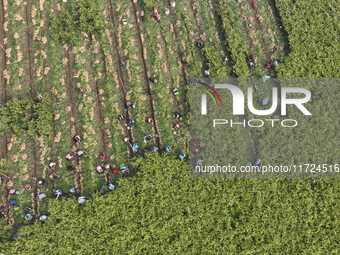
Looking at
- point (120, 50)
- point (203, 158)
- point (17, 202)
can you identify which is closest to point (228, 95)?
point (203, 158)

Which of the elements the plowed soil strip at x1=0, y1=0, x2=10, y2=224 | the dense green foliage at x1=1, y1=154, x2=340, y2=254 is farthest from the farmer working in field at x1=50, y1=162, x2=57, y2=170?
the plowed soil strip at x1=0, y1=0, x2=10, y2=224

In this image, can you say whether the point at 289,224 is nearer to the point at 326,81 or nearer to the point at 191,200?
the point at 191,200

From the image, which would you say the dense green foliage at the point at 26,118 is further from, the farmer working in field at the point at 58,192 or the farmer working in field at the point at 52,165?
the farmer working in field at the point at 58,192

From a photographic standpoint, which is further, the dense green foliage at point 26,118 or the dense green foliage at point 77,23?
the dense green foliage at point 77,23

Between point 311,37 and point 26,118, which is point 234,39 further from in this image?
point 26,118

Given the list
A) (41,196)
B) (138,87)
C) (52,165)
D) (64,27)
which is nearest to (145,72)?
(138,87)

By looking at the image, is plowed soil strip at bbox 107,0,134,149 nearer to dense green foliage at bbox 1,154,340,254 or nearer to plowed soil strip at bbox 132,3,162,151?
plowed soil strip at bbox 132,3,162,151

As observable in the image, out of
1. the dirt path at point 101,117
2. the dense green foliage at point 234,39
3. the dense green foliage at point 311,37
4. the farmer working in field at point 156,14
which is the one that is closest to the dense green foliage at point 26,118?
the dirt path at point 101,117
